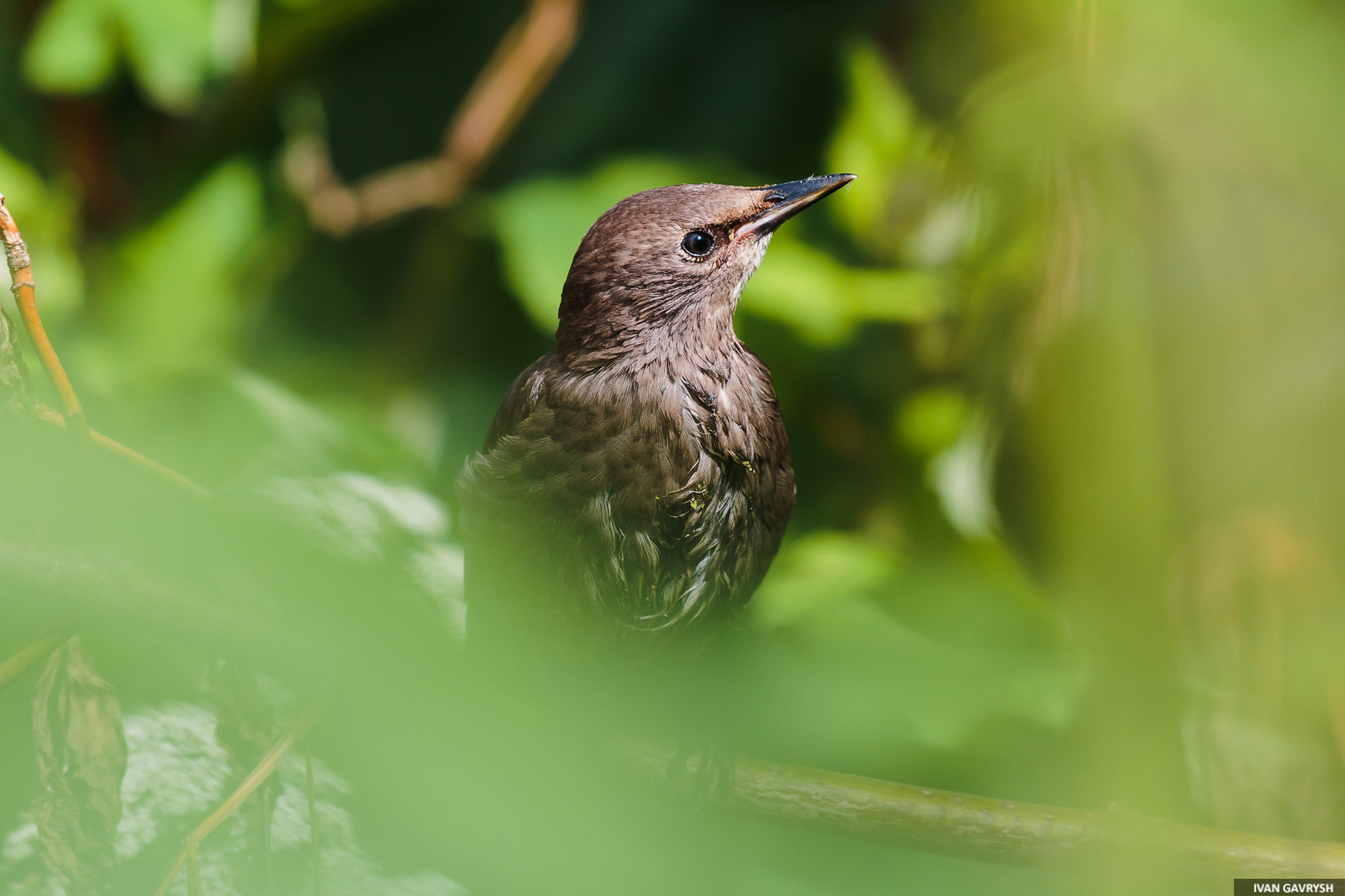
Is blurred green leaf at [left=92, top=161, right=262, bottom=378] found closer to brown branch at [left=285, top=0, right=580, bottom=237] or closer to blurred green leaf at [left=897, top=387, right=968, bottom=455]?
brown branch at [left=285, top=0, right=580, bottom=237]

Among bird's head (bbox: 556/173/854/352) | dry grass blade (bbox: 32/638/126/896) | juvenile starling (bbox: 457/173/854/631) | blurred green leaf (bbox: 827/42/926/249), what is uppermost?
blurred green leaf (bbox: 827/42/926/249)

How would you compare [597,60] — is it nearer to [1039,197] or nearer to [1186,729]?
[1039,197]

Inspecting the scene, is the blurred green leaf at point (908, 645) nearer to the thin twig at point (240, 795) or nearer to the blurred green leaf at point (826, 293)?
the blurred green leaf at point (826, 293)

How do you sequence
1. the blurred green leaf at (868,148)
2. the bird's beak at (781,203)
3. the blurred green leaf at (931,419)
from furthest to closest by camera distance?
the blurred green leaf at (868,148), the blurred green leaf at (931,419), the bird's beak at (781,203)

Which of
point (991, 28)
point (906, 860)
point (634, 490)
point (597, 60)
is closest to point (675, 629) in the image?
point (634, 490)

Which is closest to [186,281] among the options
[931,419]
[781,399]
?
[781,399]

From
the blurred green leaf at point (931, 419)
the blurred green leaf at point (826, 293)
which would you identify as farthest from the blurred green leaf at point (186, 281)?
the blurred green leaf at point (931, 419)

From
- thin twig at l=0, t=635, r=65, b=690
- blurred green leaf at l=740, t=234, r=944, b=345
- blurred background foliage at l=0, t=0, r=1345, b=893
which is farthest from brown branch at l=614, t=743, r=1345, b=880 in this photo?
blurred green leaf at l=740, t=234, r=944, b=345
